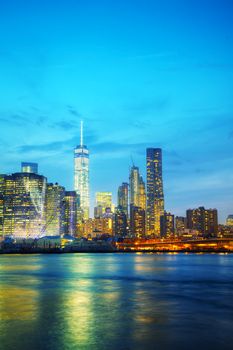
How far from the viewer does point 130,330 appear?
27.0 m

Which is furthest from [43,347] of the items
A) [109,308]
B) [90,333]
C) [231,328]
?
[109,308]

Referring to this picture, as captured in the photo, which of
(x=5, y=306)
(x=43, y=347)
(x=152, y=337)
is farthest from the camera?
(x=5, y=306)

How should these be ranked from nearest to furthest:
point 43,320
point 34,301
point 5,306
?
point 43,320 → point 5,306 → point 34,301

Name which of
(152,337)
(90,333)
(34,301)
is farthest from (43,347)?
(34,301)

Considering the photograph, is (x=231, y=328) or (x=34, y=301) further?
(x=34, y=301)

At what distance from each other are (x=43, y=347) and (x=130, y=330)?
6.24 meters

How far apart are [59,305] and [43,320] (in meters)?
7.48

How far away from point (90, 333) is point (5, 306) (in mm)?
12420

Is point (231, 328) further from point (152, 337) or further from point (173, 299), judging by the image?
point (173, 299)

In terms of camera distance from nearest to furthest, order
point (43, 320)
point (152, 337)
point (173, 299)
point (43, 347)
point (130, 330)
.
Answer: point (43, 347) → point (152, 337) → point (130, 330) → point (43, 320) → point (173, 299)

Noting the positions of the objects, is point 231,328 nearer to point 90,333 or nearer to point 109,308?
point 90,333

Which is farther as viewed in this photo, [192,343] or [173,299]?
[173,299]

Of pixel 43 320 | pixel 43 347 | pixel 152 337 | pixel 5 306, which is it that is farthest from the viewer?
pixel 5 306

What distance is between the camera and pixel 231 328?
27703 mm
